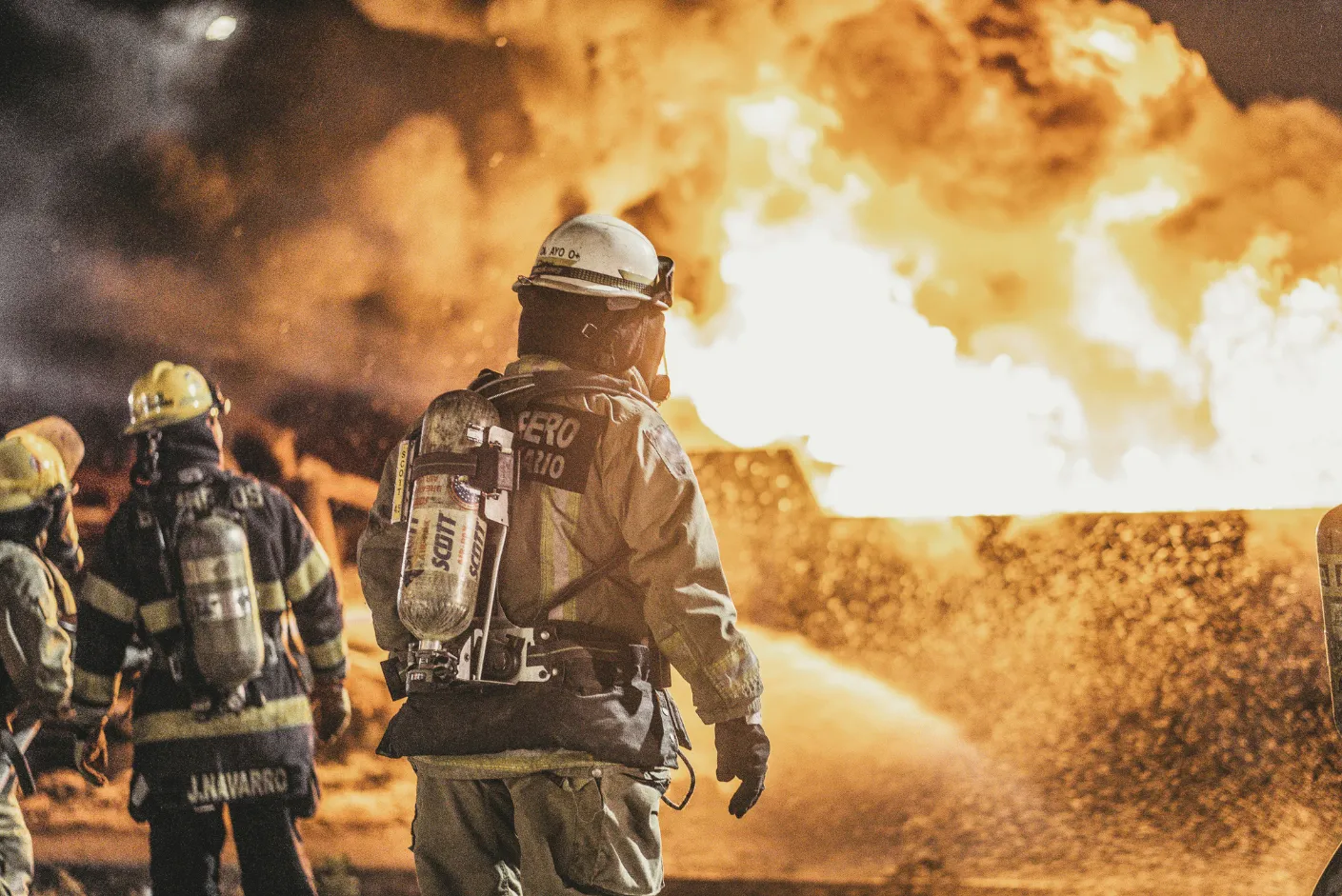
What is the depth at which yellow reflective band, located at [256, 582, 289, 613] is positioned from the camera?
446cm

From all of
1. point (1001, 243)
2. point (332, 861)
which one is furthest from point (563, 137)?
point (332, 861)

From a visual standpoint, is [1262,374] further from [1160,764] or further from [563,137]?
[563,137]

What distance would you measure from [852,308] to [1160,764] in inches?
89.9

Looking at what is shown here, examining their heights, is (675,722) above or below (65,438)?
below

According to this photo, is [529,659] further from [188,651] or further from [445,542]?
[188,651]

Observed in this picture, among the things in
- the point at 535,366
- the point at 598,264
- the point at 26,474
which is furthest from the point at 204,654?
the point at 598,264

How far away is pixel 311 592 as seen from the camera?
4.59m

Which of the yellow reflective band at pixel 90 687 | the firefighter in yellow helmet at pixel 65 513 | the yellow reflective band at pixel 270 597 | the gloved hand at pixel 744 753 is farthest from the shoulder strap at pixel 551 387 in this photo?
the firefighter in yellow helmet at pixel 65 513

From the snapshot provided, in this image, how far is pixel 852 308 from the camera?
5977 mm

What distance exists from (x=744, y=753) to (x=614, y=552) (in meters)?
0.52

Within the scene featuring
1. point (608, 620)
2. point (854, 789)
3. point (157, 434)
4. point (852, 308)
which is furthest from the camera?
point (852, 308)

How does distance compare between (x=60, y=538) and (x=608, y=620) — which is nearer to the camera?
(x=608, y=620)

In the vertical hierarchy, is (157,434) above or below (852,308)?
below

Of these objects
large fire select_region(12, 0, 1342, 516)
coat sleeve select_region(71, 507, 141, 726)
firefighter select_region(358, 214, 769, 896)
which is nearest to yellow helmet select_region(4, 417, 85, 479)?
large fire select_region(12, 0, 1342, 516)
